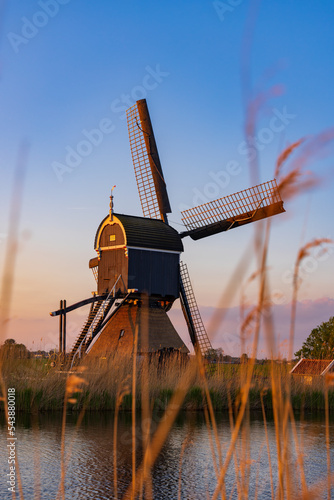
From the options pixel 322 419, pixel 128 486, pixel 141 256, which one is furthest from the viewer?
pixel 141 256

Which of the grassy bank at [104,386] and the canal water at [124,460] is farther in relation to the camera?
the grassy bank at [104,386]

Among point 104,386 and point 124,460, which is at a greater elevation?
point 104,386

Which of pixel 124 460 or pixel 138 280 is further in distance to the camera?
pixel 138 280

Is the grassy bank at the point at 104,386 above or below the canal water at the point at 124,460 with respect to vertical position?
above

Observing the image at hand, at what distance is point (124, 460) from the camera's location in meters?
8.70

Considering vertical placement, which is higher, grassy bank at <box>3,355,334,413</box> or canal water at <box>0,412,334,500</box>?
grassy bank at <box>3,355,334,413</box>

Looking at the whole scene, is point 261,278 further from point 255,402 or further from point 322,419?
point 255,402

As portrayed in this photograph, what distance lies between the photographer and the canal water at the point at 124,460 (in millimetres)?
6863

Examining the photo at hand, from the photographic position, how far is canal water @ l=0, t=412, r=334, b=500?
686 centimetres

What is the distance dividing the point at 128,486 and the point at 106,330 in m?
16.1

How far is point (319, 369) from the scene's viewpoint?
85.8 feet

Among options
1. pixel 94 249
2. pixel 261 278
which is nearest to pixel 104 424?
pixel 261 278

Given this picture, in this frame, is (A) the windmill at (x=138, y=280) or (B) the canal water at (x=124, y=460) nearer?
(B) the canal water at (x=124, y=460)

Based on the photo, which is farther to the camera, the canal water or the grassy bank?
the grassy bank
